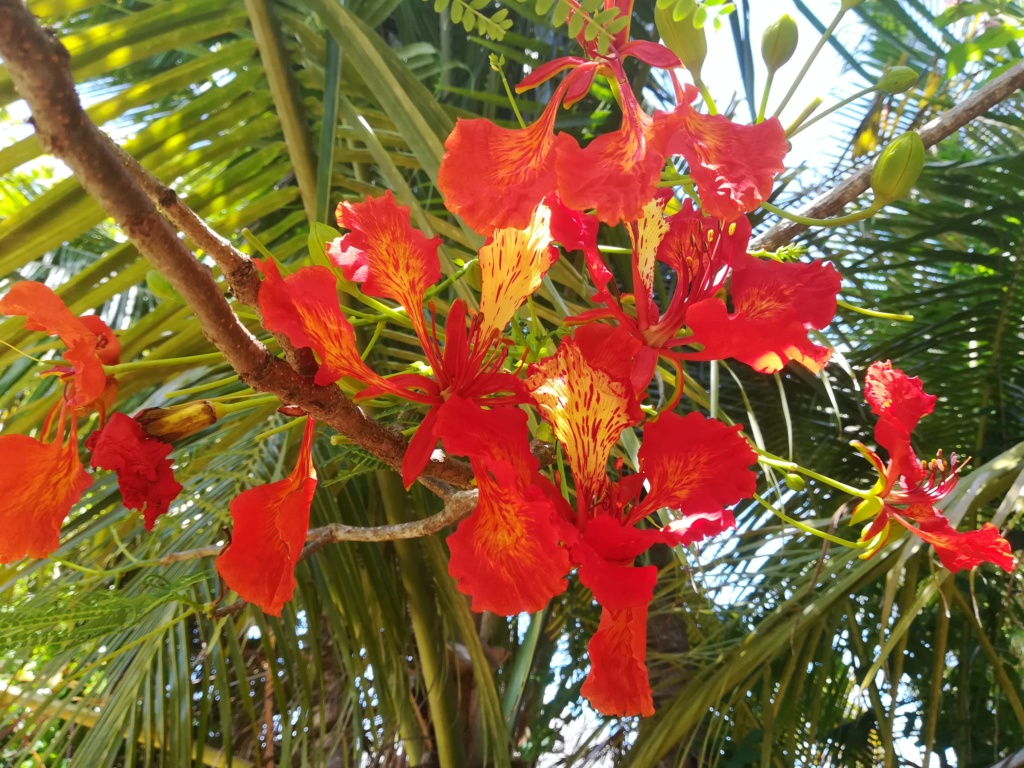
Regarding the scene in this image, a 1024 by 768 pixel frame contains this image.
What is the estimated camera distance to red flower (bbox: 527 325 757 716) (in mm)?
318

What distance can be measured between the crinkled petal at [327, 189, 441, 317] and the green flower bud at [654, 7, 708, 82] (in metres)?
0.13

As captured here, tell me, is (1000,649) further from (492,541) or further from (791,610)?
(492,541)

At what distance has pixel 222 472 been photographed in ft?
2.05

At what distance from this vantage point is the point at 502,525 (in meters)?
0.30

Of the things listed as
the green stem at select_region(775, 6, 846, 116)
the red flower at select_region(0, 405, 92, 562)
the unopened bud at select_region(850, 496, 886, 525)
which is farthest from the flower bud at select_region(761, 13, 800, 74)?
the red flower at select_region(0, 405, 92, 562)

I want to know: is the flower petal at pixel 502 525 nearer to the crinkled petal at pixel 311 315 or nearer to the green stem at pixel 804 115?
the crinkled petal at pixel 311 315

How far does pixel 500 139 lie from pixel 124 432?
0.18 meters

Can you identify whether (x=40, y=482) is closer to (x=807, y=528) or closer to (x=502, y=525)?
(x=502, y=525)

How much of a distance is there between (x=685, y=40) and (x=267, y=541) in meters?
0.27

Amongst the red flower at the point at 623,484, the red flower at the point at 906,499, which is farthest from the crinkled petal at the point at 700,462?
the red flower at the point at 906,499

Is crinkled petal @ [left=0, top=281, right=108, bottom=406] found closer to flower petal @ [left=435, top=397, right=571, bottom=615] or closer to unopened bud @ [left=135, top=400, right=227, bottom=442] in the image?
unopened bud @ [left=135, top=400, right=227, bottom=442]

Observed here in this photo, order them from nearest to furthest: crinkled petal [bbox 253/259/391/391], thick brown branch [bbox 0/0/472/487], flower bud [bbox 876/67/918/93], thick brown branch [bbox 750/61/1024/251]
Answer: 1. thick brown branch [bbox 0/0/472/487]
2. crinkled petal [bbox 253/259/391/391]
3. flower bud [bbox 876/67/918/93]
4. thick brown branch [bbox 750/61/1024/251]

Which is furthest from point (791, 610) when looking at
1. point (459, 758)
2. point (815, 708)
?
point (459, 758)

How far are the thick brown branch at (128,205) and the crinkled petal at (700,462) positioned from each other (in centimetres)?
12
